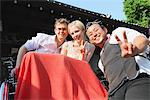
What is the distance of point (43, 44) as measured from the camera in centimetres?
376

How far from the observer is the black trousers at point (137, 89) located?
244 centimetres

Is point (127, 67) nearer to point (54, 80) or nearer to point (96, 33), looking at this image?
point (96, 33)

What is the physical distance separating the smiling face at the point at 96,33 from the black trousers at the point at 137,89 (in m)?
0.49

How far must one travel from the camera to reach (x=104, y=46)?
2.80 metres

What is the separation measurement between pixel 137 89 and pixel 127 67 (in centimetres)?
17

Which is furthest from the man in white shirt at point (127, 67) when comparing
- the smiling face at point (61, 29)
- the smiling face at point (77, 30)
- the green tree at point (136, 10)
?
the green tree at point (136, 10)

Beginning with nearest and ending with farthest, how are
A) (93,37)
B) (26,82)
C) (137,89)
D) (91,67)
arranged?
(137,89) < (93,37) < (26,82) < (91,67)

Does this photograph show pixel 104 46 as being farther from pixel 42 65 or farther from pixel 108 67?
pixel 42 65

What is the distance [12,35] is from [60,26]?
3.09 m

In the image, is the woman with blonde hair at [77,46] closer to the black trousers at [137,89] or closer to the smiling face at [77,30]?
the smiling face at [77,30]

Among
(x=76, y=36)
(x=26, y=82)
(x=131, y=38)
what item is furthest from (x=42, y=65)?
(x=131, y=38)

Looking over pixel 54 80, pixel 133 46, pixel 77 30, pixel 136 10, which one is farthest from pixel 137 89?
pixel 136 10

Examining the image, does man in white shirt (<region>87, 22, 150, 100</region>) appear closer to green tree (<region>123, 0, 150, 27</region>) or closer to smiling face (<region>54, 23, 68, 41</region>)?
smiling face (<region>54, 23, 68, 41</region>)

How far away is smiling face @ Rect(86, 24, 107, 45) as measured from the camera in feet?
9.44
